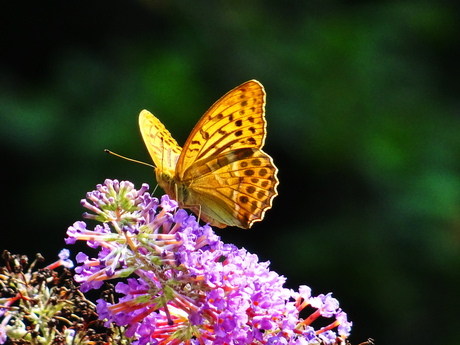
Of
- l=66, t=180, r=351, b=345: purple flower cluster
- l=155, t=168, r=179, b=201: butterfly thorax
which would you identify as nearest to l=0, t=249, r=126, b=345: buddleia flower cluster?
l=66, t=180, r=351, b=345: purple flower cluster

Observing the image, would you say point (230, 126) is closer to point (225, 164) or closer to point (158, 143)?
point (225, 164)

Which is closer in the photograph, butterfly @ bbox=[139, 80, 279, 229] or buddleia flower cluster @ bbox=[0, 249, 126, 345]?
buddleia flower cluster @ bbox=[0, 249, 126, 345]

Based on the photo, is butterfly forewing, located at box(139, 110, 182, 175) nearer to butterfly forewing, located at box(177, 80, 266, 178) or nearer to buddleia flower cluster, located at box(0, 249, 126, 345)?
butterfly forewing, located at box(177, 80, 266, 178)

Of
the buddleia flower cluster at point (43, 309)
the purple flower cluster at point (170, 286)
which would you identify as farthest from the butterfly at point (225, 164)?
the buddleia flower cluster at point (43, 309)

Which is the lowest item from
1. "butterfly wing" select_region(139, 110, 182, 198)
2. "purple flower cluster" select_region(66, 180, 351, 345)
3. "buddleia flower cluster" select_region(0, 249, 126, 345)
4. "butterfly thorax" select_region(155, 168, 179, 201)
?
"buddleia flower cluster" select_region(0, 249, 126, 345)

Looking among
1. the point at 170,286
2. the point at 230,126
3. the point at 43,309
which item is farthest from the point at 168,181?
the point at 43,309

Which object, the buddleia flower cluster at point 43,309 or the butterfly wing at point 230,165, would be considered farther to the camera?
the butterfly wing at point 230,165

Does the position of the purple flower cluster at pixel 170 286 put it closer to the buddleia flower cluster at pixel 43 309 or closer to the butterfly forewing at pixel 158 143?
the buddleia flower cluster at pixel 43 309
